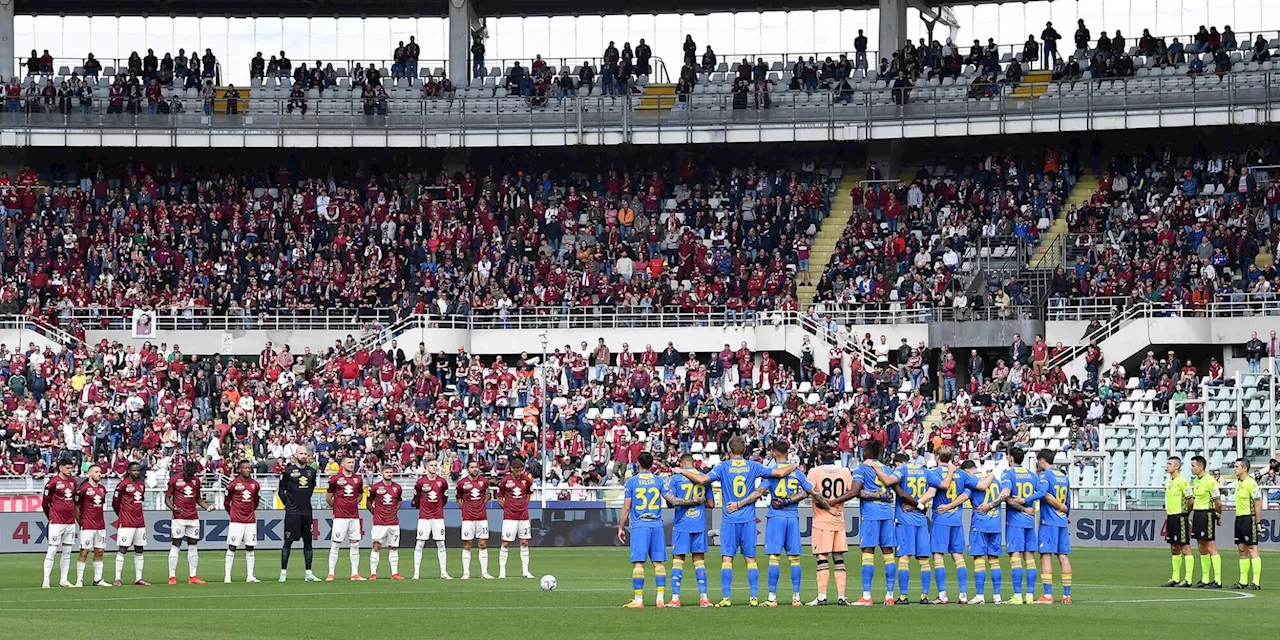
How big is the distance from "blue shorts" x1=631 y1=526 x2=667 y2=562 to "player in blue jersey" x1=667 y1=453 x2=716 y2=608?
17cm

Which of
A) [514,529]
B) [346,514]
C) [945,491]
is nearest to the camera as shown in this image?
[945,491]

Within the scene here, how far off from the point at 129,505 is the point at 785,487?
1132 cm

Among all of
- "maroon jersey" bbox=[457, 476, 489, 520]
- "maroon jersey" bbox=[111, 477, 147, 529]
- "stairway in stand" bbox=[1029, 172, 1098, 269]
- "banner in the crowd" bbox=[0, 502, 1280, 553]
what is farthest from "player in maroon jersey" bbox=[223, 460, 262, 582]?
"stairway in stand" bbox=[1029, 172, 1098, 269]

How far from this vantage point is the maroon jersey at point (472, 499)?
29750 millimetres

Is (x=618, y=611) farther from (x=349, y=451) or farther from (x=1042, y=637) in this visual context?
(x=349, y=451)

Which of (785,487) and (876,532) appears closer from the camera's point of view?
(785,487)

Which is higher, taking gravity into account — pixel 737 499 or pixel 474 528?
pixel 737 499

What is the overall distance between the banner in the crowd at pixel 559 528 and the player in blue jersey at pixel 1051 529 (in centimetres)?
1404

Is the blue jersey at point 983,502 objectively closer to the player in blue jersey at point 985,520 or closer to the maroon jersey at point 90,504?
the player in blue jersey at point 985,520

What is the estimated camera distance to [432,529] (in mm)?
29578

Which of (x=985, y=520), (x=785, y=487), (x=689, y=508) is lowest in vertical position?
(x=985, y=520)

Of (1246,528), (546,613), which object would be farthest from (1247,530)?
(546,613)

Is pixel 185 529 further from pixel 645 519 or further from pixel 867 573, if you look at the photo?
pixel 867 573

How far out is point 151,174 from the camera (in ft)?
192
